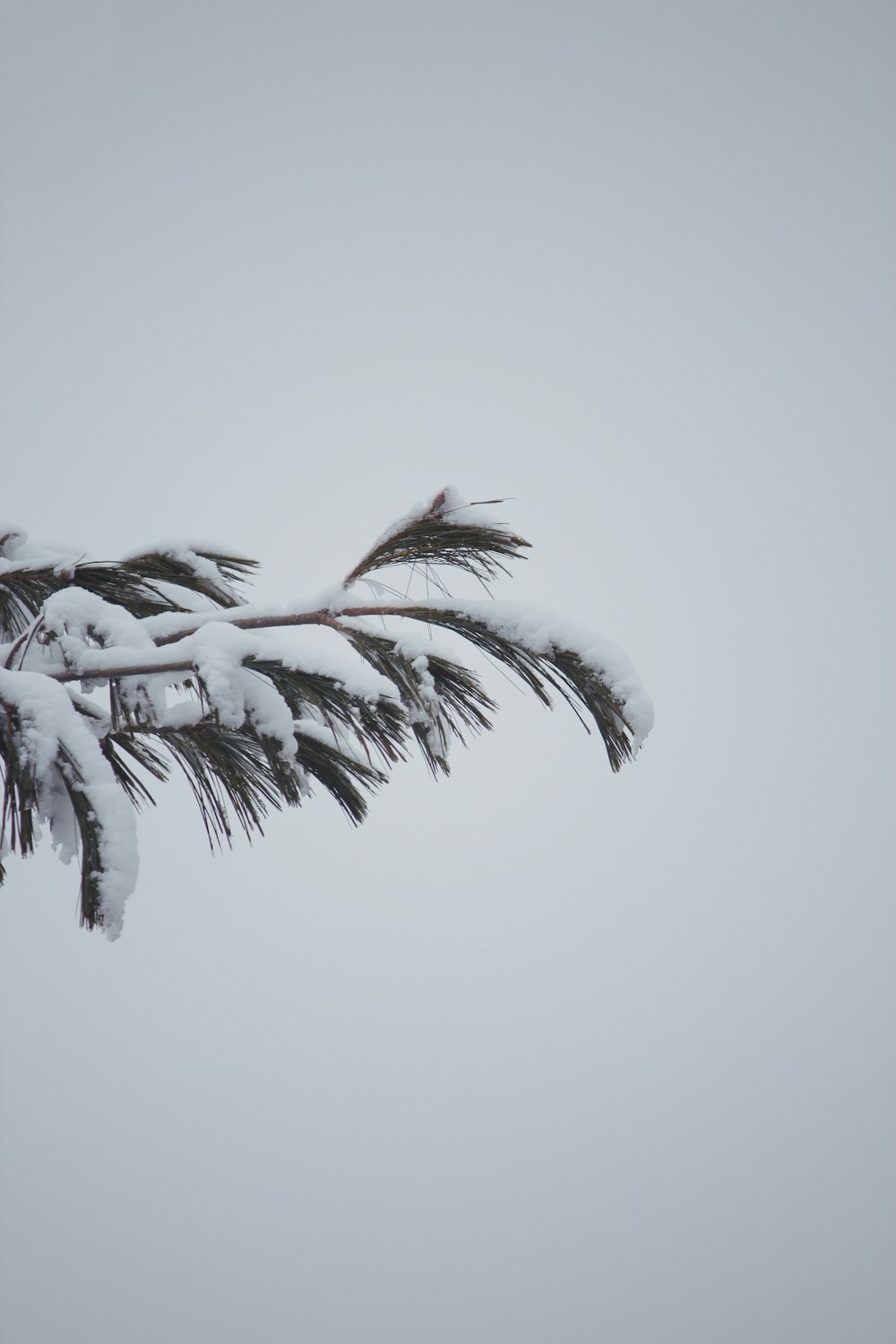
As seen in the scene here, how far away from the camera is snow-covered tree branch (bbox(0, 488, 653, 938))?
1122 millimetres

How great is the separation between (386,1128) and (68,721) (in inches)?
4710

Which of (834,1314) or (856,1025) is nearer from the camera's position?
(834,1314)

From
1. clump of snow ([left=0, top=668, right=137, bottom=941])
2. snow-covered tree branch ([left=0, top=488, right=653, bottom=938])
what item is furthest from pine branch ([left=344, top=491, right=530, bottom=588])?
clump of snow ([left=0, top=668, right=137, bottom=941])

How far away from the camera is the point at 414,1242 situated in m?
76.6

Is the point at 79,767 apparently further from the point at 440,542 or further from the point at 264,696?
the point at 440,542

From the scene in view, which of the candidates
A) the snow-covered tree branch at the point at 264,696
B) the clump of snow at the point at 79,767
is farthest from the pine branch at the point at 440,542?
the clump of snow at the point at 79,767

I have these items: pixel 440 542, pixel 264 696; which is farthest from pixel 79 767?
pixel 440 542

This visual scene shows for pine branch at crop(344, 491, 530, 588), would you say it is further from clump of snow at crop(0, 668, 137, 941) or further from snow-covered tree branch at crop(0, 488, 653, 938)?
clump of snow at crop(0, 668, 137, 941)

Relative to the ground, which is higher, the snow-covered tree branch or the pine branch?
the pine branch

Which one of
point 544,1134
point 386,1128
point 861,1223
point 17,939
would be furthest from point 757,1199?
point 17,939

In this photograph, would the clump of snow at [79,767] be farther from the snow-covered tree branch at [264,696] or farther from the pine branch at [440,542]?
the pine branch at [440,542]

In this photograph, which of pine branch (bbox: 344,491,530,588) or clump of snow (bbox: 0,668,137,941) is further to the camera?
pine branch (bbox: 344,491,530,588)

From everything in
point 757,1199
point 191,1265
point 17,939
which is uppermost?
point 17,939

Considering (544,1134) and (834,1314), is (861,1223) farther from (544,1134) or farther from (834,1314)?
(544,1134)
